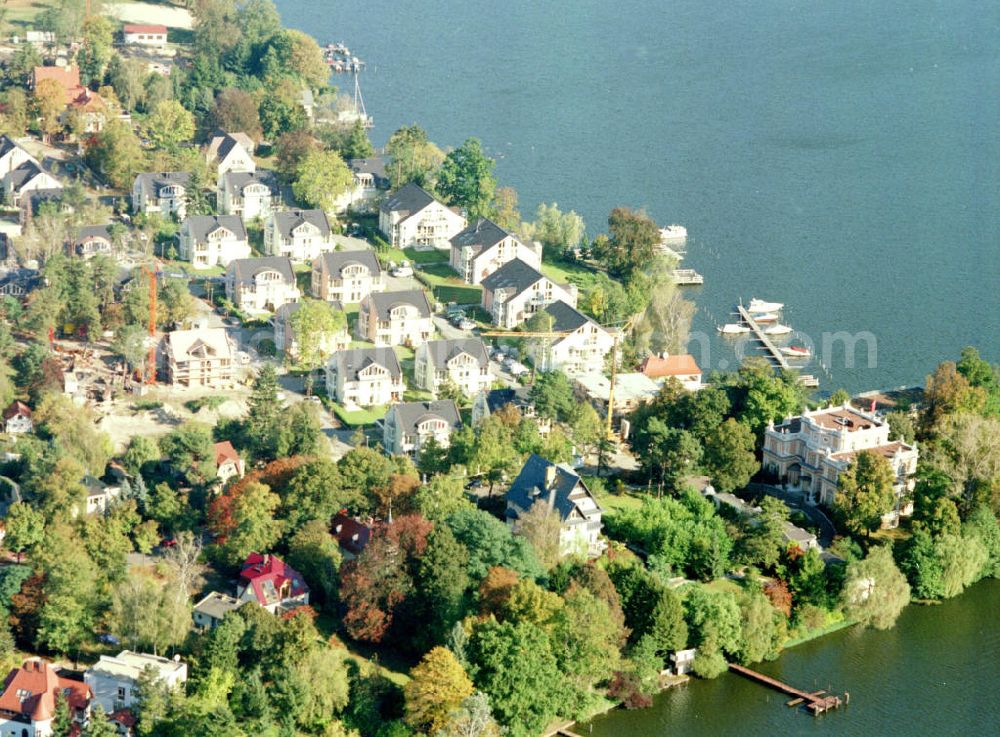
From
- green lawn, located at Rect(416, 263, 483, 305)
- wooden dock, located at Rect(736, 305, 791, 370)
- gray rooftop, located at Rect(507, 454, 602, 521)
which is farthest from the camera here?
green lawn, located at Rect(416, 263, 483, 305)

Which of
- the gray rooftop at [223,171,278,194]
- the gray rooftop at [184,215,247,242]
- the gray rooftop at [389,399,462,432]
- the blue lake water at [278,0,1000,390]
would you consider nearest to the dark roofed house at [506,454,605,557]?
the gray rooftop at [389,399,462,432]

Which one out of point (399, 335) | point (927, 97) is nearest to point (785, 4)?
point (927, 97)

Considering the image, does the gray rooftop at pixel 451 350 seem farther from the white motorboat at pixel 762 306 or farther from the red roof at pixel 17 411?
the white motorboat at pixel 762 306

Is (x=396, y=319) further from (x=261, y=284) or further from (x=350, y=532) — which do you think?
(x=350, y=532)

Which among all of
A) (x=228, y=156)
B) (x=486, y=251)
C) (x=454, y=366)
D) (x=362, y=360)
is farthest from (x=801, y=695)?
(x=228, y=156)

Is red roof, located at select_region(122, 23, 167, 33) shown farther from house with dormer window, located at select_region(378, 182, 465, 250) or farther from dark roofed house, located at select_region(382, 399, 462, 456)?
dark roofed house, located at select_region(382, 399, 462, 456)

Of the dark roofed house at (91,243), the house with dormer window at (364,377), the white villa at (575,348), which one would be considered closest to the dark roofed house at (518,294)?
the white villa at (575,348)
